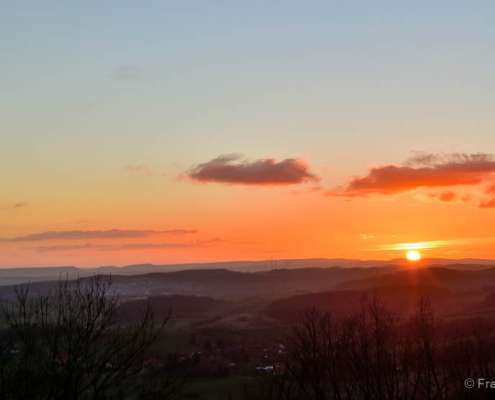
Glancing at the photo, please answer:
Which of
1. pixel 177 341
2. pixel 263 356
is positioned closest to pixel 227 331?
pixel 177 341

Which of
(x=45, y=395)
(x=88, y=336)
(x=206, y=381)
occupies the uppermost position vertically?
(x=88, y=336)

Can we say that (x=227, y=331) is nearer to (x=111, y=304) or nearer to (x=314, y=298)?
(x=314, y=298)

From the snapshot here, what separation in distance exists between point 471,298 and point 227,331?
81.9m

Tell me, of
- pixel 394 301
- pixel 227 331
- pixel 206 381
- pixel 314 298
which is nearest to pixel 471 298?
pixel 394 301

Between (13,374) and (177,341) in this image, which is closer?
(13,374)

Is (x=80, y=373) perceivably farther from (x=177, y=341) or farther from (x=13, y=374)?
(x=177, y=341)

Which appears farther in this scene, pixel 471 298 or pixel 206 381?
pixel 471 298

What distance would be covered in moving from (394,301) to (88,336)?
177 metres

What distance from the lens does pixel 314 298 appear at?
190 meters

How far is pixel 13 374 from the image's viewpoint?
54.6ft

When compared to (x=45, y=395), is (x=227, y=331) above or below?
below

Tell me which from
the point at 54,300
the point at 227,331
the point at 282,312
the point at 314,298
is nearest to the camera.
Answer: the point at 54,300

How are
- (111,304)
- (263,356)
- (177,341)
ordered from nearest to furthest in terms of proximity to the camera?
(111,304)
(263,356)
(177,341)

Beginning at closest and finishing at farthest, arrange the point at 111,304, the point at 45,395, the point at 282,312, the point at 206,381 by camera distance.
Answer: the point at 45,395 < the point at 111,304 < the point at 206,381 < the point at 282,312
